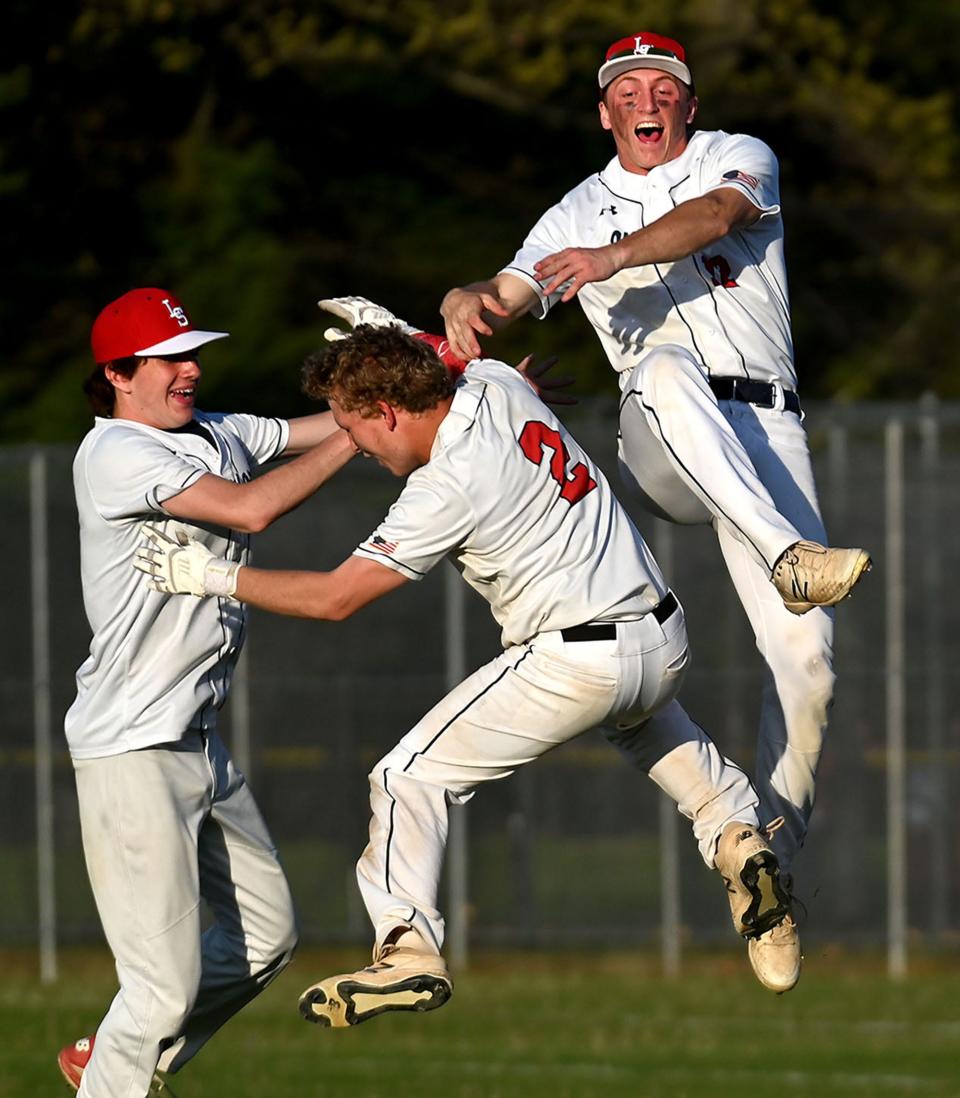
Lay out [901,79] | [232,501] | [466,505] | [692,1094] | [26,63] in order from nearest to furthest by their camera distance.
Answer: [466,505], [232,501], [692,1094], [26,63], [901,79]

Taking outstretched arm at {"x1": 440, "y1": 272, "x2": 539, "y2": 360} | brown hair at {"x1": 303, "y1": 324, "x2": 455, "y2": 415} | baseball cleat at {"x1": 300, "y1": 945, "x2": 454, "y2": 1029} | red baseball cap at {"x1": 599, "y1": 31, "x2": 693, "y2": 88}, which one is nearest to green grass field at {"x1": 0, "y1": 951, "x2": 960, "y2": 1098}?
baseball cleat at {"x1": 300, "y1": 945, "x2": 454, "y2": 1029}

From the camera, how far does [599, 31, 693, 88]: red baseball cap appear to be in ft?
26.5

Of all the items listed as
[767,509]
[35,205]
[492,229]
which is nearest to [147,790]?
[767,509]

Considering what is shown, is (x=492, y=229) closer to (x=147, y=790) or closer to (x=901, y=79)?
(x=901, y=79)

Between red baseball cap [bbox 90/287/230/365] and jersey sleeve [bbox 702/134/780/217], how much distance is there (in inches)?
70.4

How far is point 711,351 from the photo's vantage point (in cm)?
827

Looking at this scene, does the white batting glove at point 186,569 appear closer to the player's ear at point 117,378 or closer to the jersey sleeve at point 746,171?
the player's ear at point 117,378

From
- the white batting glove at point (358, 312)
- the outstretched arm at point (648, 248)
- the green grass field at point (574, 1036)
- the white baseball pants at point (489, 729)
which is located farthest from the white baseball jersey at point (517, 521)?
the green grass field at point (574, 1036)

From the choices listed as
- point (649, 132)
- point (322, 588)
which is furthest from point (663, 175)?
point (322, 588)

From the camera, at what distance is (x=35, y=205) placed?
21.7 m

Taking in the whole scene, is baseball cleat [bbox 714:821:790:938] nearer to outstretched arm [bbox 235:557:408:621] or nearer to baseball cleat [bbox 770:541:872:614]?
baseball cleat [bbox 770:541:872:614]

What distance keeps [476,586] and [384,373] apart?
0.93 m

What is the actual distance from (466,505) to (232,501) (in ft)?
3.08

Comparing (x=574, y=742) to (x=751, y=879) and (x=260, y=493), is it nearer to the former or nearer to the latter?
(x=751, y=879)
